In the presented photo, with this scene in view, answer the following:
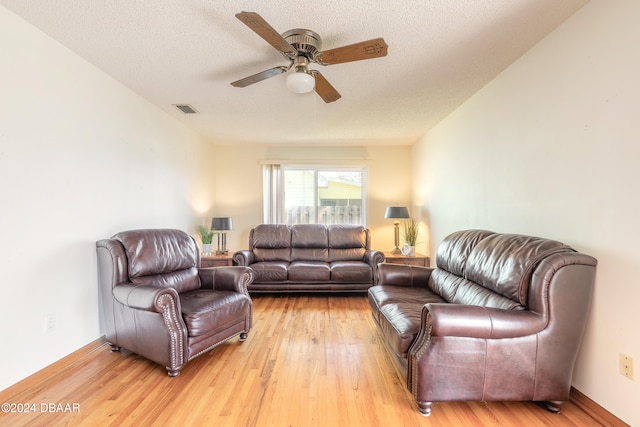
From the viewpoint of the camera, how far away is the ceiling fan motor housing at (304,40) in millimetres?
1861

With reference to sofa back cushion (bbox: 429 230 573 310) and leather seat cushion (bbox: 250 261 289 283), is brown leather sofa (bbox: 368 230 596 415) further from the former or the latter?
leather seat cushion (bbox: 250 261 289 283)

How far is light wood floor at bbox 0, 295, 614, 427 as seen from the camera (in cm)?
158

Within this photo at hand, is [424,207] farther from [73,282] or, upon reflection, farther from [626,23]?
[73,282]

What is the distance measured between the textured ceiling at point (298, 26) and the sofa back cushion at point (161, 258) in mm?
1442

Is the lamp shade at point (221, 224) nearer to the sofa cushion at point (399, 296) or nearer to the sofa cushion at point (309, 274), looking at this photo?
the sofa cushion at point (309, 274)

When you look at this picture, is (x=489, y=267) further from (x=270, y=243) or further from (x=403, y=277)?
(x=270, y=243)

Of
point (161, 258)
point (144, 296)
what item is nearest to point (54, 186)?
point (161, 258)

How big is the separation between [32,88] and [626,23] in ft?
11.6

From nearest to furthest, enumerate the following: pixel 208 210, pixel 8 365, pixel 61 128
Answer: pixel 8 365
pixel 61 128
pixel 208 210

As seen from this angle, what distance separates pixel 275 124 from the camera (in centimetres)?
391

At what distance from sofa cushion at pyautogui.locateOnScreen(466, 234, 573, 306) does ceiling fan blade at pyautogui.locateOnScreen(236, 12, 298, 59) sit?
6.36 ft

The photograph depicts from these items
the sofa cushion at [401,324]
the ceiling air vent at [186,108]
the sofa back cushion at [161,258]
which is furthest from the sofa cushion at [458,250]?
the ceiling air vent at [186,108]

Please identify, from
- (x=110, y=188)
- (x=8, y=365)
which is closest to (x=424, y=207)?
(x=110, y=188)

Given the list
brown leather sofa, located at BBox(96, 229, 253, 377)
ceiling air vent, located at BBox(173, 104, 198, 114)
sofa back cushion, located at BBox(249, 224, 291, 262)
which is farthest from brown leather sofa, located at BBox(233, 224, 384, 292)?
ceiling air vent, located at BBox(173, 104, 198, 114)
